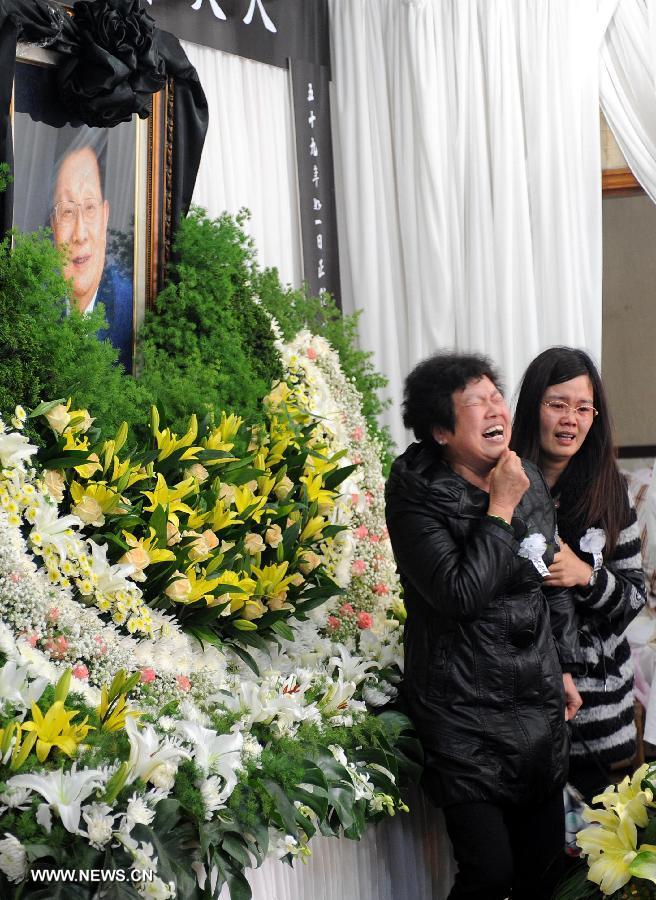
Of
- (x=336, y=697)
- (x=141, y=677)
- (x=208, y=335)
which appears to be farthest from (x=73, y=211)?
(x=336, y=697)

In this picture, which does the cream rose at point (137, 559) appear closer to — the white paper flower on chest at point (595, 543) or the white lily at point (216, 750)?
the white lily at point (216, 750)

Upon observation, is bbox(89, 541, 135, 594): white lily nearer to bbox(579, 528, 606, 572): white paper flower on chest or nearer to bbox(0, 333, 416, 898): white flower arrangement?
bbox(0, 333, 416, 898): white flower arrangement

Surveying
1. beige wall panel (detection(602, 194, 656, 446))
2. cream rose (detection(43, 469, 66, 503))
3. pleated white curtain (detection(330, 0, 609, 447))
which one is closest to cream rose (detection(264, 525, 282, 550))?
cream rose (detection(43, 469, 66, 503))

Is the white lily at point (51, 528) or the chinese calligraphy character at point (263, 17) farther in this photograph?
the chinese calligraphy character at point (263, 17)

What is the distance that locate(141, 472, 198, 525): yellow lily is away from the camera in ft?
7.00

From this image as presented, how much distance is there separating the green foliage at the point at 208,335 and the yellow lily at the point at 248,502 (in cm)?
25

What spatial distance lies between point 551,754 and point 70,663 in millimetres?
954

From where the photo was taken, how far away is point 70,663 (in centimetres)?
191

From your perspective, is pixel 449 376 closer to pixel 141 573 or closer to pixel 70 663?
pixel 141 573

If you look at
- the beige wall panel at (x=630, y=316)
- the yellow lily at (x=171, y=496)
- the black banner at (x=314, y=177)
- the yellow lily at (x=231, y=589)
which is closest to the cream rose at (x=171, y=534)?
the yellow lily at (x=171, y=496)

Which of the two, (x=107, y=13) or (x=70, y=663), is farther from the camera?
(x=107, y=13)

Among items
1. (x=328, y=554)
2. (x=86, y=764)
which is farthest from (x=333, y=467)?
(x=86, y=764)

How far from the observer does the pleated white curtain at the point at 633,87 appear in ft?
12.4

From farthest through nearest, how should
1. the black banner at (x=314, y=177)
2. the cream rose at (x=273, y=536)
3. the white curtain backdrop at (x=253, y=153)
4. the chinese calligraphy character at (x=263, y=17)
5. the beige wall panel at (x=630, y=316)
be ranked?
the beige wall panel at (x=630, y=316), the black banner at (x=314, y=177), the chinese calligraphy character at (x=263, y=17), the white curtain backdrop at (x=253, y=153), the cream rose at (x=273, y=536)
